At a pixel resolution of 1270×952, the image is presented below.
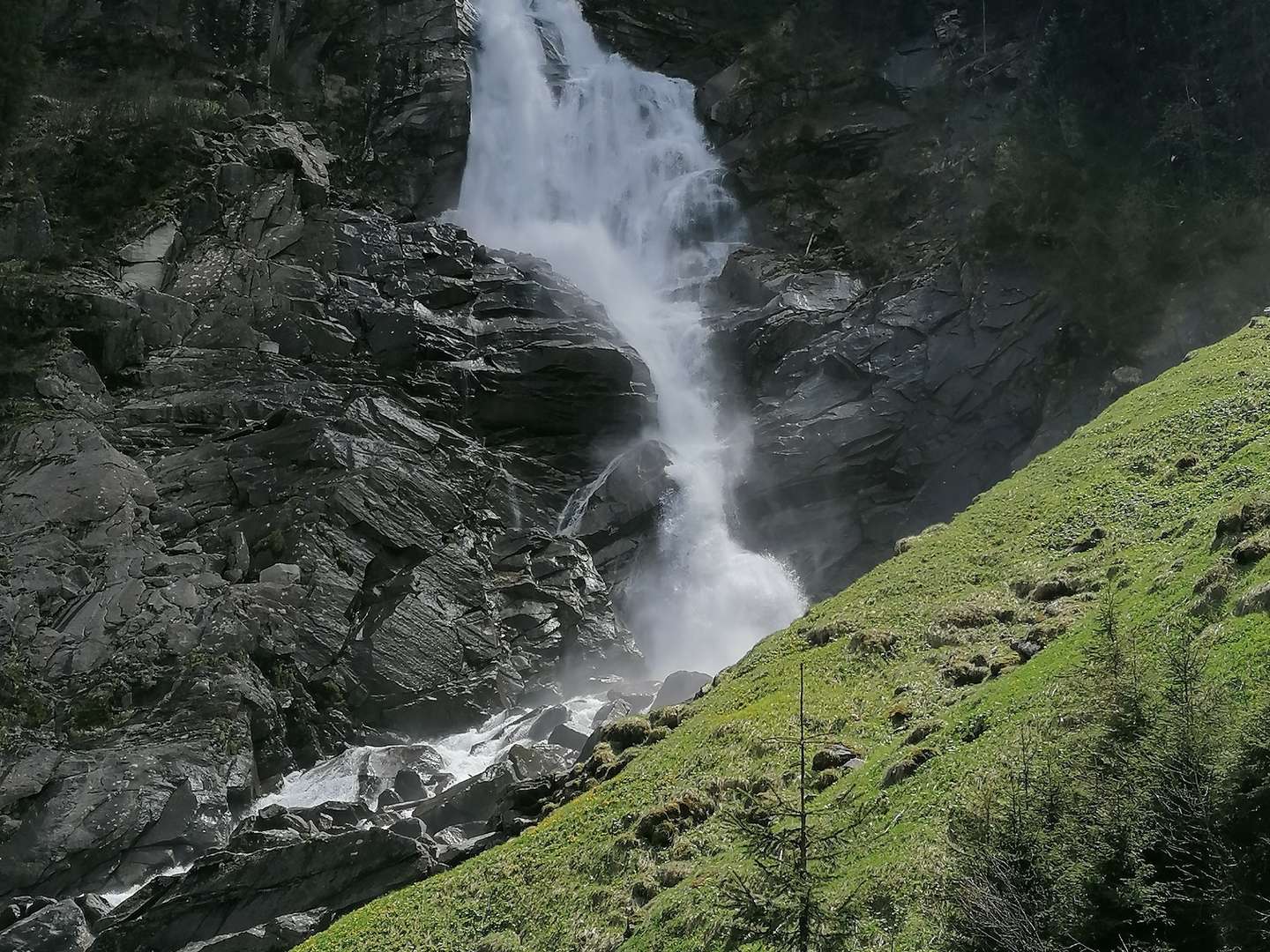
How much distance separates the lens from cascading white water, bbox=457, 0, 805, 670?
125 ft

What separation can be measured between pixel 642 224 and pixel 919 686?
1597 inches

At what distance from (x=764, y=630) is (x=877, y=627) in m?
17.9

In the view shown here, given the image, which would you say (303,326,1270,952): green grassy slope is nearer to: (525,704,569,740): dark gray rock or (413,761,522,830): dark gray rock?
(413,761,522,830): dark gray rock

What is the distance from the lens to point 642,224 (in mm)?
52656

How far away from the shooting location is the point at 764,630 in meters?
36.8

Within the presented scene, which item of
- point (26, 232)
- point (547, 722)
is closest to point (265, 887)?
point (547, 722)

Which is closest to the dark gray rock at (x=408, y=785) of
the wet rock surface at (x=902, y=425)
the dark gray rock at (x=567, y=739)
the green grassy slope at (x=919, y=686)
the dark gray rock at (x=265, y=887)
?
the dark gray rock at (x=567, y=739)

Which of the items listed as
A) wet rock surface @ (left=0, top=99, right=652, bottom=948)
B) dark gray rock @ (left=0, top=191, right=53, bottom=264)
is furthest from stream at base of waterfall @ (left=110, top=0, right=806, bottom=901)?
dark gray rock @ (left=0, top=191, right=53, bottom=264)

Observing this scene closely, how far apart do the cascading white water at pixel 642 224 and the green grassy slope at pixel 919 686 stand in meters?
14.6

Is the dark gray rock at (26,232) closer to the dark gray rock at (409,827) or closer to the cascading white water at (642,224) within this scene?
the cascading white water at (642,224)

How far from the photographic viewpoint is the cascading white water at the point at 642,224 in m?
38.2

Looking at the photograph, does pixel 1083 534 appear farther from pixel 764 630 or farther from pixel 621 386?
pixel 621 386

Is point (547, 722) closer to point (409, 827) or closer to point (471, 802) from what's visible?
point (471, 802)

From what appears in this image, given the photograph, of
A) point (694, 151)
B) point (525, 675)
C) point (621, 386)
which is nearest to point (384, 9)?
point (694, 151)
